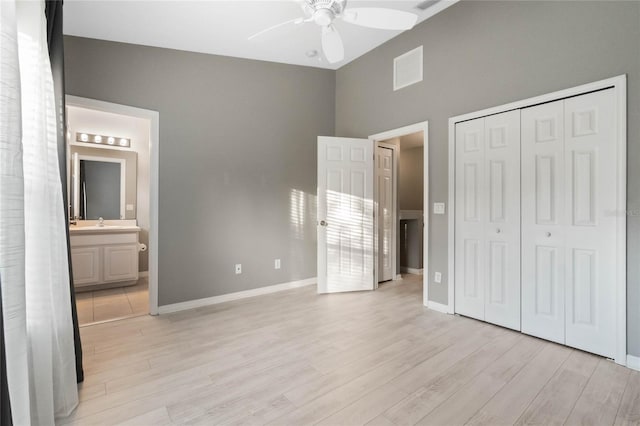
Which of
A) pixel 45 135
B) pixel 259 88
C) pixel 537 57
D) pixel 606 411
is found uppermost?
pixel 259 88

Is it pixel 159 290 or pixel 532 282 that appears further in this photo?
pixel 159 290

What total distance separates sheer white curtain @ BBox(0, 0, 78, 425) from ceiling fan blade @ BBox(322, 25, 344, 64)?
65.1 inches

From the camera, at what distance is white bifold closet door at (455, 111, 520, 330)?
2.68 meters

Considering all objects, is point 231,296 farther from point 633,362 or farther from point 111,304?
point 633,362

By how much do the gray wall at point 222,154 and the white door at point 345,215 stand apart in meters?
0.45

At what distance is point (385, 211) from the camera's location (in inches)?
179

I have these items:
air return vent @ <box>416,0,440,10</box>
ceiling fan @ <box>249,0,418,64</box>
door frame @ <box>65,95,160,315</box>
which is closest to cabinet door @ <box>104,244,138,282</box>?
door frame @ <box>65,95,160,315</box>

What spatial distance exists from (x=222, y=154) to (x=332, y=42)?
1867 mm

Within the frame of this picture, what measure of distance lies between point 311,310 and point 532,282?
208cm

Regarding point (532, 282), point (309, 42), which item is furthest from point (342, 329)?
point (309, 42)

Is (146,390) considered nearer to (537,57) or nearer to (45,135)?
(45,135)

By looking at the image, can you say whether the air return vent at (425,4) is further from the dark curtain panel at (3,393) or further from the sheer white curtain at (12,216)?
the dark curtain panel at (3,393)

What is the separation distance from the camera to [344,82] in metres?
4.41

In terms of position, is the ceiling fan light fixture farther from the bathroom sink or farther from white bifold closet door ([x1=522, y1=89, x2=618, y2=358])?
the bathroom sink
